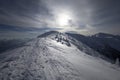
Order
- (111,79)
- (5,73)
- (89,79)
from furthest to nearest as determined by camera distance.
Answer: (111,79), (89,79), (5,73)

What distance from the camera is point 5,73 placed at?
731 cm

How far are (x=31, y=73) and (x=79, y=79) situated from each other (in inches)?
177

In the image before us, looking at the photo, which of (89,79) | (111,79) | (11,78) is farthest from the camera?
(111,79)

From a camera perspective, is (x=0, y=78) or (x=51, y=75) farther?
(x=51, y=75)

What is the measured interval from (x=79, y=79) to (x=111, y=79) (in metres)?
4.39

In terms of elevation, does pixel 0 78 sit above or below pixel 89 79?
above

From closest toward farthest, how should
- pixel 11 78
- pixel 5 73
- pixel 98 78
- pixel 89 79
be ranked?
1. pixel 11 78
2. pixel 5 73
3. pixel 89 79
4. pixel 98 78

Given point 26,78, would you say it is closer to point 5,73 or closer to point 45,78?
point 45,78

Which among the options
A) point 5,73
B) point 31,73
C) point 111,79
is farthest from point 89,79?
point 5,73

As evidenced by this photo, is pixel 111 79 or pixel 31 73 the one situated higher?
pixel 31 73

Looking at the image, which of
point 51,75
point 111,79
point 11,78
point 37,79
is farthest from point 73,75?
point 11,78

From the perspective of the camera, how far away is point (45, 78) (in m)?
6.99

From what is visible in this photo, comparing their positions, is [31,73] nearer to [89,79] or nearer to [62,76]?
[62,76]

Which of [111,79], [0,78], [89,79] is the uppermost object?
[0,78]
